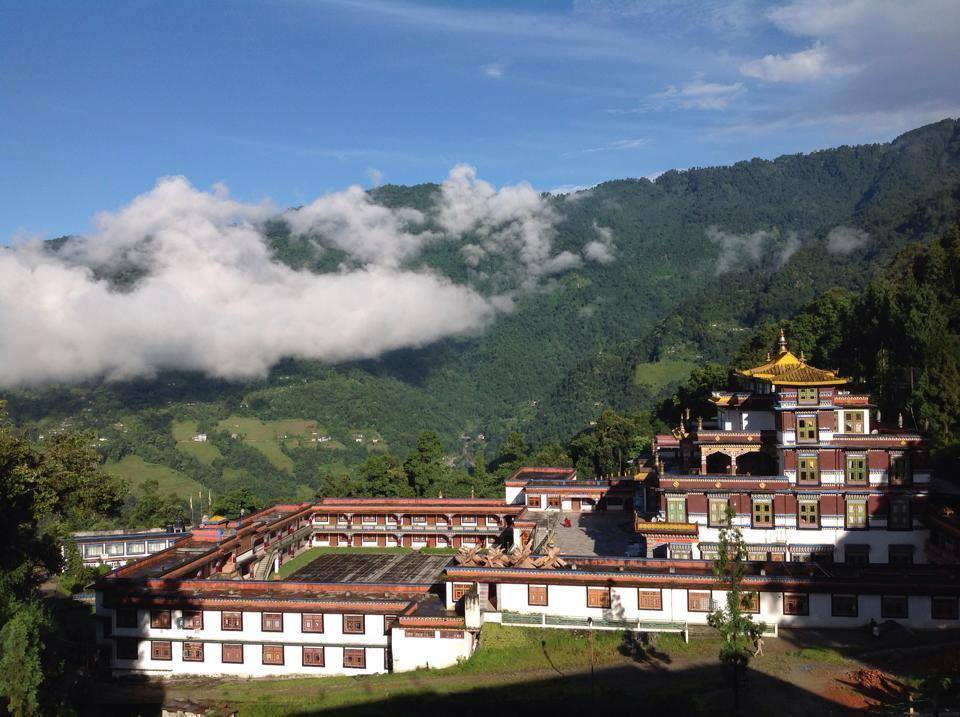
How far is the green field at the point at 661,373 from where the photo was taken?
541 ft

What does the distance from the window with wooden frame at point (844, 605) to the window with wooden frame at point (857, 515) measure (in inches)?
226

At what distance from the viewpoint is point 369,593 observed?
1410 inches

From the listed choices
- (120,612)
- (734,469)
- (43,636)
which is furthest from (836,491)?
(43,636)

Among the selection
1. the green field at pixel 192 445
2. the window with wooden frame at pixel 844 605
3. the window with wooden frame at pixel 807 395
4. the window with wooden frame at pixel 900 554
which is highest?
the window with wooden frame at pixel 807 395

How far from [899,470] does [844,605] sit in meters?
8.06

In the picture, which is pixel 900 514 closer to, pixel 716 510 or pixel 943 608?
pixel 943 608

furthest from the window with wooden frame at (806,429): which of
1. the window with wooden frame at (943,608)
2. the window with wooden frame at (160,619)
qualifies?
the window with wooden frame at (160,619)

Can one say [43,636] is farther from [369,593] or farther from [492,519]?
[492,519]

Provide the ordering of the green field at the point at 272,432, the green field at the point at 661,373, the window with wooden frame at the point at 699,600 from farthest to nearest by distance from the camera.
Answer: the green field at the point at 661,373 → the green field at the point at 272,432 → the window with wooden frame at the point at 699,600

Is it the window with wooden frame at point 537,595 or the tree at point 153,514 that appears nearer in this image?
the window with wooden frame at point 537,595

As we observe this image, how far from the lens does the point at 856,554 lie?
119ft

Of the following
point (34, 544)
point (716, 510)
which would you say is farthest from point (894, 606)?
point (34, 544)

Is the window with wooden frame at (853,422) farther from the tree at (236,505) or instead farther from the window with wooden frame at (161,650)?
the tree at (236,505)

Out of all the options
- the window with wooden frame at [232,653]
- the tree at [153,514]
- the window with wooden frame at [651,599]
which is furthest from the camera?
the tree at [153,514]
